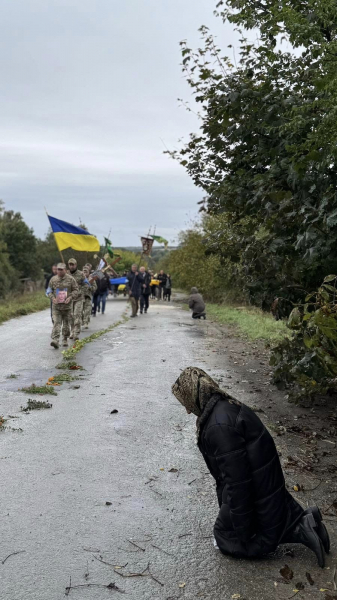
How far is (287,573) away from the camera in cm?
426

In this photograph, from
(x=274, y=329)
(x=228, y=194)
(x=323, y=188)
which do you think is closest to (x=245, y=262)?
(x=228, y=194)

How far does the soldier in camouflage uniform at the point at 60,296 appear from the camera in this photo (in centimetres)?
1547

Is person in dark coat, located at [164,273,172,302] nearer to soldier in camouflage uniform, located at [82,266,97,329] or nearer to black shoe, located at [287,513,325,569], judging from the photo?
soldier in camouflage uniform, located at [82,266,97,329]

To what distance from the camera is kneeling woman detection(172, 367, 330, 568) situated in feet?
14.2

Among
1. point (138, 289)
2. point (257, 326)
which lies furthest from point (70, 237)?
point (257, 326)

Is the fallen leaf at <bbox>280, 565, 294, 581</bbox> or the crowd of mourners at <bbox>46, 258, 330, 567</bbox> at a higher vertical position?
the crowd of mourners at <bbox>46, 258, 330, 567</bbox>

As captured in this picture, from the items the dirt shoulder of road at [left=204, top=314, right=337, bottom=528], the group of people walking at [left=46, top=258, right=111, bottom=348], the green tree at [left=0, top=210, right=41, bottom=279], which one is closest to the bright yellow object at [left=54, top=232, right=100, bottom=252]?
the group of people walking at [left=46, top=258, right=111, bottom=348]

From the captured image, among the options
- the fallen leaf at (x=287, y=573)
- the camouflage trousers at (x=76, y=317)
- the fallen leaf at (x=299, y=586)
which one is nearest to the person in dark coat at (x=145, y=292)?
the camouflage trousers at (x=76, y=317)

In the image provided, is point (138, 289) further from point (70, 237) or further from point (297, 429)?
point (297, 429)

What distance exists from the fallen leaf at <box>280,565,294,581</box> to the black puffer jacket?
6.9 inches

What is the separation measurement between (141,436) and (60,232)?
14301mm

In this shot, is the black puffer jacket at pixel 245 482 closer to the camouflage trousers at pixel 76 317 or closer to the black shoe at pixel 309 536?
the black shoe at pixel 309 536

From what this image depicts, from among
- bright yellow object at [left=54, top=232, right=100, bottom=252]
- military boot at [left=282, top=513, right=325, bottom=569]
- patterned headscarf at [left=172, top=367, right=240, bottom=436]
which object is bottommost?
military boot at [left=282, top=513, right=325, bottom=569]

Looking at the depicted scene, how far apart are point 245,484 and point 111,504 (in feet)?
4.91
